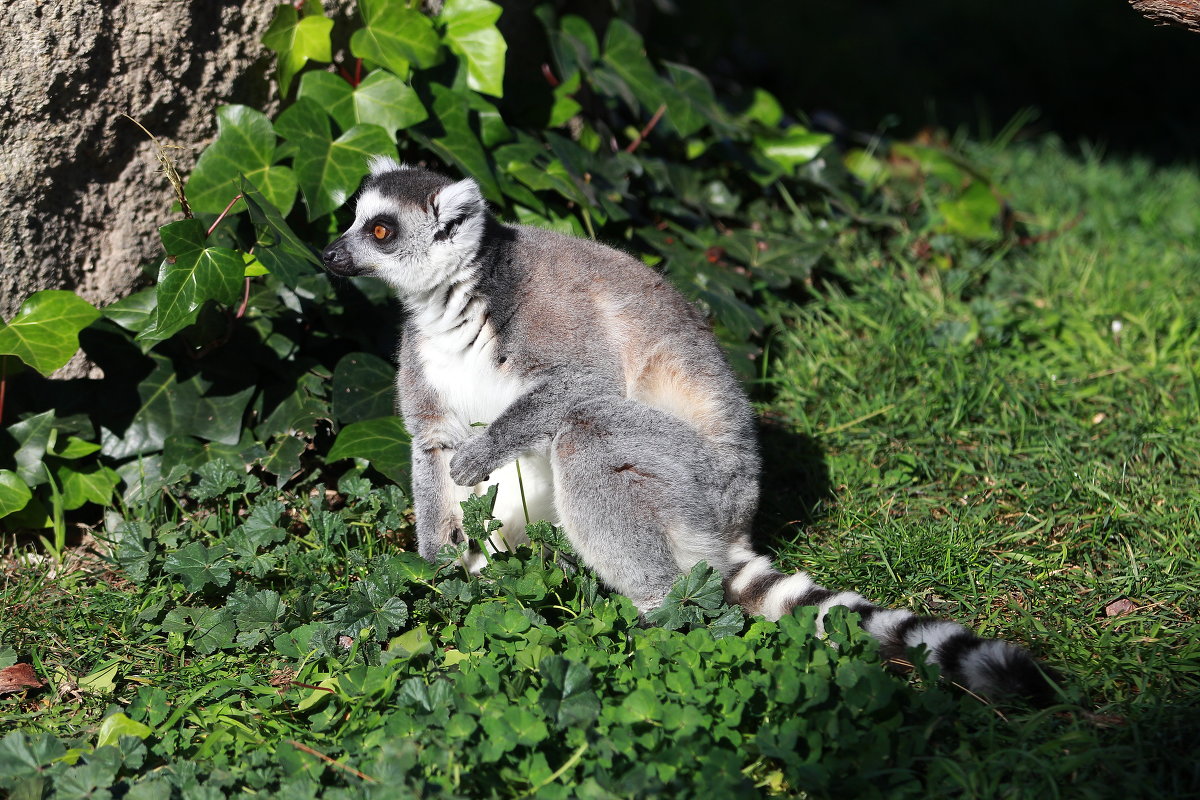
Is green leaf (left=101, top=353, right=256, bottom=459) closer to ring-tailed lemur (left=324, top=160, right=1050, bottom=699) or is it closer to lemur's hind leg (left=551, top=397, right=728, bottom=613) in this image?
ring-tailed lemur (left=324, top=160, right=1050, bottom=699)

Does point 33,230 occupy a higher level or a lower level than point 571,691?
higher

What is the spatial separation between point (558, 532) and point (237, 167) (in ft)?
5.70

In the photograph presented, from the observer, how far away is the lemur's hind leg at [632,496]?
109 inches

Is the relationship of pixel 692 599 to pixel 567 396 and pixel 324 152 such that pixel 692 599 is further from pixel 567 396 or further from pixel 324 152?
pixel 324 152

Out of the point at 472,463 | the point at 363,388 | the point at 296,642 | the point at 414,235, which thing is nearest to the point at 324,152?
the point at 414,235

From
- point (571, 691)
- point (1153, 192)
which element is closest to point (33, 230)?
point (571, 691)

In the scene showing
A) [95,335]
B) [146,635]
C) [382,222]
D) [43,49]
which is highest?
[43,49]

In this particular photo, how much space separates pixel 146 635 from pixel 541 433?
132 cm

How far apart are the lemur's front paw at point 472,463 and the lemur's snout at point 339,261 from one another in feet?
2.19

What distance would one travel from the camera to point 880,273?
192 inches

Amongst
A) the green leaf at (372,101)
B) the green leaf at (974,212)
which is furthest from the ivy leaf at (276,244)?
the green leaf at (974,212)

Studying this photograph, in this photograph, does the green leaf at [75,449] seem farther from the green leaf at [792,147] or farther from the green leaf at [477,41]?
the green leaf at [792,147]

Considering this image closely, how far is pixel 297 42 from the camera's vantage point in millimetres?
3684

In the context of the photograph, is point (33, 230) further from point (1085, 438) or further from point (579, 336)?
point (1085, 438)
